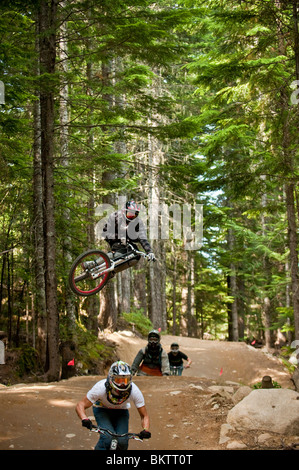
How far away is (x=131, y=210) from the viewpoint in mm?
8852

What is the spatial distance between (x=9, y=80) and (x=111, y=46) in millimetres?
2707

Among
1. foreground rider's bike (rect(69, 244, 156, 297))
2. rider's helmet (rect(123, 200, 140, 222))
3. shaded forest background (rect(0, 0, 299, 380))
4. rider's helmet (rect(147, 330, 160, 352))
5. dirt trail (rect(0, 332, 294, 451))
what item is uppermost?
shaded forest background (rect(0, 0, 299, 380))

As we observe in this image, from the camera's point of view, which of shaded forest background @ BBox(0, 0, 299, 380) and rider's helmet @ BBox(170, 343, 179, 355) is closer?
shaded forest background @ BBox(0, 0, 299, 380)

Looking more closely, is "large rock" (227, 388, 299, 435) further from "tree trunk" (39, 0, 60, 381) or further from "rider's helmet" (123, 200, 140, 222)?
"tree trunk" (39, 0, 60, 381)

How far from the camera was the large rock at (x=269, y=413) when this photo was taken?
7405 mm

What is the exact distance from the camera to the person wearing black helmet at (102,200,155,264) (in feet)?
29.2

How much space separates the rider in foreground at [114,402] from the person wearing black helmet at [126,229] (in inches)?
148

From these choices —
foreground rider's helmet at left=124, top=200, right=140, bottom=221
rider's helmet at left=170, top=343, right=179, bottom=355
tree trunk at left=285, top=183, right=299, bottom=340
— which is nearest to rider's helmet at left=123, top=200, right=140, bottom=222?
foreground rider's helmet at left=124, top=200, right=140, bottom=221

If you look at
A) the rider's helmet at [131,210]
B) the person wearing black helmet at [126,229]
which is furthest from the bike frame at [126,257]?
the rider's helmet at [131,210]

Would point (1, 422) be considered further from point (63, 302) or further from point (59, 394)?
point (63, 302)

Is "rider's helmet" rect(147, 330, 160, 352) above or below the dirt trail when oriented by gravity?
above

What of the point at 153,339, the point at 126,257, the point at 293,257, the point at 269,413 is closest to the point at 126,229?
the point at 126,257

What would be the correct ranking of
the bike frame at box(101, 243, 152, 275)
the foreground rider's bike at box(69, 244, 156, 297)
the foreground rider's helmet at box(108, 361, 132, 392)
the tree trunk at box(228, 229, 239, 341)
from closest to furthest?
the foreground rider's helmet at box(108, 361, 132, 392) < the foreground rider's bike at box(69, 244, 156, 297) < the bike frame at box(101, 243, 152, 275) < the tree trunk at box(228, 229, 239, 341)

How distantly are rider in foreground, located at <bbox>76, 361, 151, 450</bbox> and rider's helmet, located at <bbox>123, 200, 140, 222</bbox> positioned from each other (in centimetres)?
397
